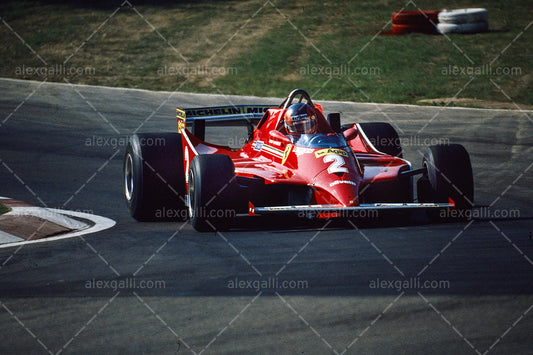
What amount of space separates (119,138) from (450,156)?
820cm

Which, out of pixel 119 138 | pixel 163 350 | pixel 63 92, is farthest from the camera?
pixel 63 92

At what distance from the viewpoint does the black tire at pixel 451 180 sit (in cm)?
911

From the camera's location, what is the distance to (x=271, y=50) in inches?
1062

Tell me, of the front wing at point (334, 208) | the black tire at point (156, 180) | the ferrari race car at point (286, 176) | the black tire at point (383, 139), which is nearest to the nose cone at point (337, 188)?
the ferrari race car at point (286, 176)

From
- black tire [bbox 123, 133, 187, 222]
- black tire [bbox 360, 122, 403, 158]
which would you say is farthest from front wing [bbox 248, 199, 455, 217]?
black tire [bbox 360, 122, 403, 158]

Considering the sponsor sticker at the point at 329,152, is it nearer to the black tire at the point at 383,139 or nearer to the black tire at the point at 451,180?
the black tire at the point at 451,180

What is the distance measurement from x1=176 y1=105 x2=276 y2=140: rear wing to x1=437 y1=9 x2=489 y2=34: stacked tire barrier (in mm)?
17021

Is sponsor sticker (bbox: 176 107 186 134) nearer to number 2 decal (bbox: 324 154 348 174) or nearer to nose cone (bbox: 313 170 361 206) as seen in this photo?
number 2 decal (bbox: 324 154 348 174)

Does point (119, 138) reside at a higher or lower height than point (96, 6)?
lower

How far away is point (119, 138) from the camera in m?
16.1

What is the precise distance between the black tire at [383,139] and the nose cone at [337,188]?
7.02 ft

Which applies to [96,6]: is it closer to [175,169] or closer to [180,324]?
[175,169]

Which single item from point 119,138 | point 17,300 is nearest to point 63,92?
point 119,138

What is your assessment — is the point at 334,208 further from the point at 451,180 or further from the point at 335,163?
the point at 451,180
